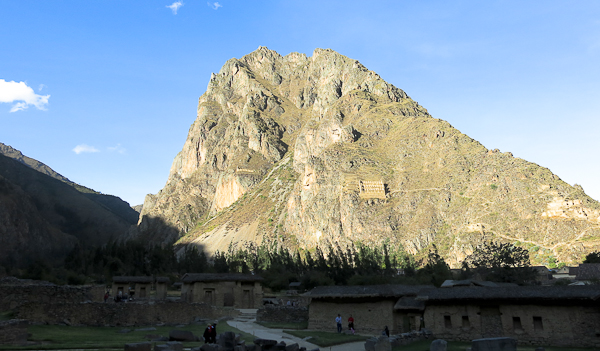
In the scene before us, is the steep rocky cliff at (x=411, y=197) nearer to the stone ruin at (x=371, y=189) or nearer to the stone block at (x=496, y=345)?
the stone ruin at (x=371, y=189)

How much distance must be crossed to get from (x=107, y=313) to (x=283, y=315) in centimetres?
1676

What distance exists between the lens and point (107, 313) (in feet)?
88.5

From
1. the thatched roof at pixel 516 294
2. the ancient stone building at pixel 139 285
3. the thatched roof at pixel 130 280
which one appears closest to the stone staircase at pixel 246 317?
the ancient stone building at pixel 139 285

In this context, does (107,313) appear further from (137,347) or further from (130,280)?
(130,280)

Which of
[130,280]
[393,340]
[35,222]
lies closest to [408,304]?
[393,340]

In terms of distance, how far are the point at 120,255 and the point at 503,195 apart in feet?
310

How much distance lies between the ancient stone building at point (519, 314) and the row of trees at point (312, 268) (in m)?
32.1

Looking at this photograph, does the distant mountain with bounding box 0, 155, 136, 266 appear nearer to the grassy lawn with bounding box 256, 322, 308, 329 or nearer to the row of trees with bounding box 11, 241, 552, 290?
the row of trees with bounding box 11, 241, 552, 290

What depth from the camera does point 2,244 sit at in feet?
390

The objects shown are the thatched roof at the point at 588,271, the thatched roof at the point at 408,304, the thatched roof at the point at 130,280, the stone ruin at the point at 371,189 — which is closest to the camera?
the thatched roof at the point at 408,304

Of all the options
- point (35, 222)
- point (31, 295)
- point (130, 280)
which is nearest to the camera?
point (31, 295)

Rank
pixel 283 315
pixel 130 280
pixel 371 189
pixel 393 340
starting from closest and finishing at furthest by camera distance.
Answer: pixel 393 340
pixel 283 315
pixel 130 280
pixel 371 189

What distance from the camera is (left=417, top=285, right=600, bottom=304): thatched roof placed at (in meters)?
22.7

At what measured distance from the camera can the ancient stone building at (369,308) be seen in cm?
2956
